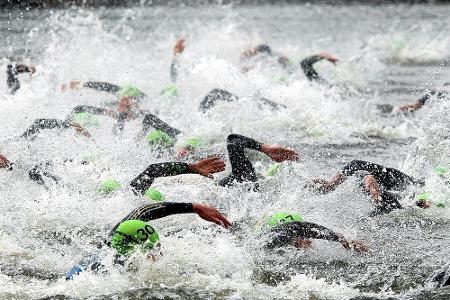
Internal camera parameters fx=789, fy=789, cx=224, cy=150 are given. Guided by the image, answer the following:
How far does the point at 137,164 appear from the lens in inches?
479

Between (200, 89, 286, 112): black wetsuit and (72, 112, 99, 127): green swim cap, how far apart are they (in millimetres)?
2443

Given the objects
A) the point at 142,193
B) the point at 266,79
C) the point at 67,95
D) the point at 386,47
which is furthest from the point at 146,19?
the point at 142,193

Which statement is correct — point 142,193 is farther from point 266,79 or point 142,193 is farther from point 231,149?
point 266,79

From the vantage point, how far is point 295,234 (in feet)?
28.4

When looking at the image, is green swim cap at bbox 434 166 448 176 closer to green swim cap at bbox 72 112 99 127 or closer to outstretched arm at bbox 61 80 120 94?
green swim cap at bbox 72 112 99 127

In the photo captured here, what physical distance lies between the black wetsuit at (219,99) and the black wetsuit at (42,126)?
3.74 meters

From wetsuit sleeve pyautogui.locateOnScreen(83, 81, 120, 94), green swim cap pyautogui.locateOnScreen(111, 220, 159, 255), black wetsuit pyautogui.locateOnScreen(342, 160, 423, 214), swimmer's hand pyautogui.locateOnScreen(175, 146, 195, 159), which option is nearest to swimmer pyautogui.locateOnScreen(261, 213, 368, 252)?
black wetsuit pyautogui.locateOnScreen(342, 160, 423, 214)

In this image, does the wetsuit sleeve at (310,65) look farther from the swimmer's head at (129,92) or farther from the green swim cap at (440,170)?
the green swim cap at (440,170)

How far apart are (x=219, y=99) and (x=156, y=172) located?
6.67 meters

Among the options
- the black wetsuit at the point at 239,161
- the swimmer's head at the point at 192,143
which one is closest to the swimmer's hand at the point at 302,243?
the black wetsuit at the point at 239,161

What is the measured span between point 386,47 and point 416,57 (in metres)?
1.12

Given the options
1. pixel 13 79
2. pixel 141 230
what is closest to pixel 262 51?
pixel 13 79

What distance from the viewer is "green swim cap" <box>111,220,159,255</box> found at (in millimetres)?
7926

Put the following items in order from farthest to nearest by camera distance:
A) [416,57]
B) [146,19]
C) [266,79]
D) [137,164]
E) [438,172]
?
[146,19], [416,57], [266,79], [137,164], [438,172]
